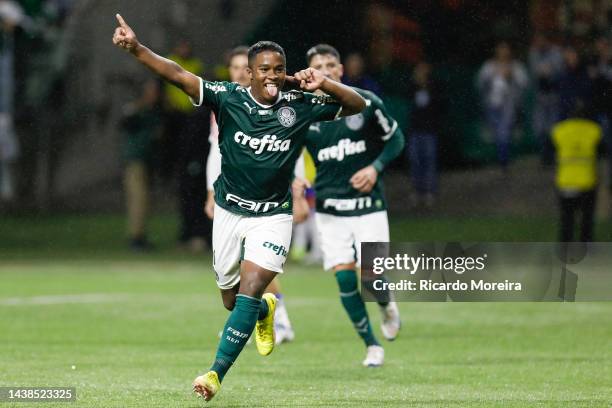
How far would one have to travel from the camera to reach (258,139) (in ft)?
31.4

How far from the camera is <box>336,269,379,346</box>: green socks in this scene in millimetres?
11812

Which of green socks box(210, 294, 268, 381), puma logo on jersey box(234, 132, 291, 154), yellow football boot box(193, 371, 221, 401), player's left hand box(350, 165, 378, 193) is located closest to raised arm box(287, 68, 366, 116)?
puma logo on jersey box(234, 132, 291, 154)

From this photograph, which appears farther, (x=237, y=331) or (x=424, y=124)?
(x=424, y=124)

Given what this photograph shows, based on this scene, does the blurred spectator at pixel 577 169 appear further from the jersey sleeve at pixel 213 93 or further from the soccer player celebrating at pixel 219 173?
the jersey sleeve at pixel 213 93

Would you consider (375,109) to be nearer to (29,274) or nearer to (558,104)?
(29,274)

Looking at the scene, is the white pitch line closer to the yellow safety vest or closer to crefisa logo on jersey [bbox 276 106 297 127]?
the yellow safety vest

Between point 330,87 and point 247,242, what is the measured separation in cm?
124

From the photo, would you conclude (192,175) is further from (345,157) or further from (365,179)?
(365,179)

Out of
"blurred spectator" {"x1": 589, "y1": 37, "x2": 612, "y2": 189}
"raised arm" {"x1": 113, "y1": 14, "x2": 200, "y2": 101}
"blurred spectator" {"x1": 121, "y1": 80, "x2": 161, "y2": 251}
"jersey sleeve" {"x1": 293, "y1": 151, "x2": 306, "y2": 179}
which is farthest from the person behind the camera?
"blurred spectator" {"x1": 589, "y1": 37, "x2": 612, "y2": 189}

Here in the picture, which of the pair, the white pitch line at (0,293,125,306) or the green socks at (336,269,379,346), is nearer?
the green socks at (336,269,379,346)

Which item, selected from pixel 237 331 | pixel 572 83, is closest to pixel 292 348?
pixel 237 331

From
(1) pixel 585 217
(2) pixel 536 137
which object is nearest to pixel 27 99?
(2) pixel 536 137

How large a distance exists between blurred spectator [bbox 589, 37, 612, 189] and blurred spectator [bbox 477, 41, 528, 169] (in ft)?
6.23

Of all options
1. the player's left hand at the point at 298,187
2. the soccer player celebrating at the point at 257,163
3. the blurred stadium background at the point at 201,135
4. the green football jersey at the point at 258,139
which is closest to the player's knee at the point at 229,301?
the soccer player celebrating at the point at 257,163
